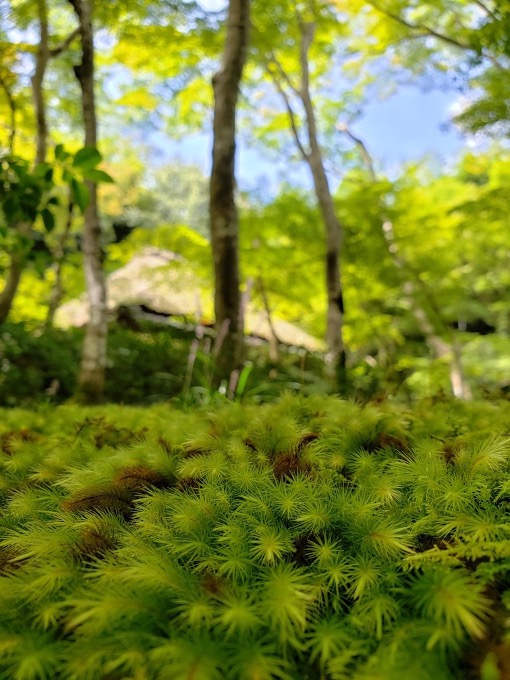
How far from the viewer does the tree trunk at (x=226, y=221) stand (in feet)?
10.8

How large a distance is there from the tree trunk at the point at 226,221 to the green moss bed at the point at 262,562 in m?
2.18

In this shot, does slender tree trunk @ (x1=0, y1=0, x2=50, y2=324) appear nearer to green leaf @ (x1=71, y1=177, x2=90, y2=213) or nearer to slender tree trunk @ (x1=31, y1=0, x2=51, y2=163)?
slender tree trunk @ (x1=31, y1=0, x2=51, y2=163)

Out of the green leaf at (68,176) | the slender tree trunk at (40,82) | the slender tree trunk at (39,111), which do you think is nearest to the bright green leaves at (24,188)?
the green leaf at (68,176)

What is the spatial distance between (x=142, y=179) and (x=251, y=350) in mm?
15906

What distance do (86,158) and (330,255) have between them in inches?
170

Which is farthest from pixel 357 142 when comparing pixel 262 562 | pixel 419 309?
pixel 262 562

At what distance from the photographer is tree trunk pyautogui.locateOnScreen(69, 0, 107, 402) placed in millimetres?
3471

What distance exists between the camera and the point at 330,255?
210 inches

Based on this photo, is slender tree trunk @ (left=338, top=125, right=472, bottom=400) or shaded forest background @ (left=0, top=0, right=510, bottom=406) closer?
shaded forest background @ (left=0, top=0, right=510, bottom=406)

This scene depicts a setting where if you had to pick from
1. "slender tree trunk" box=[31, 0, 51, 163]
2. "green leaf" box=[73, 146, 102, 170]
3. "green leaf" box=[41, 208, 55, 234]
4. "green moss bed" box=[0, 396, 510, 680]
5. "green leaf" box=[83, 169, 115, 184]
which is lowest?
"green moss bed" box=[0, 396, 510, 680]

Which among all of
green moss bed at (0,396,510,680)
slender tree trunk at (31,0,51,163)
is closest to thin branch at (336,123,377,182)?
slender tree trunk at (31,0,51,163)

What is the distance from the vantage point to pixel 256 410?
161cm

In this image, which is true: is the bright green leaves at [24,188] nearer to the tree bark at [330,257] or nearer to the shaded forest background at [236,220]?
the shaded forest background at [236,220]

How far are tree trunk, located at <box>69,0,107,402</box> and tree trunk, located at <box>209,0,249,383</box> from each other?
3.29ft
